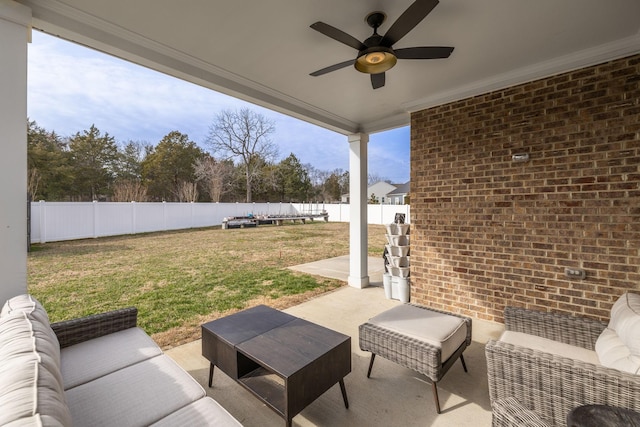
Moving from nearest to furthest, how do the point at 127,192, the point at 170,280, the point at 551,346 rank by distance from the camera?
the point at 551,346
the point at 170,280
the point at 127,192

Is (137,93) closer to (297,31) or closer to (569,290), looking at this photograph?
(297,31)

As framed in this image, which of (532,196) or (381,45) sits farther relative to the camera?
(532,196)

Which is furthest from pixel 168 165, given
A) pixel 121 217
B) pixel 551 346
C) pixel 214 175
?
pixel 551 346

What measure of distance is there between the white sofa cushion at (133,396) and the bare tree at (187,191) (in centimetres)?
2009

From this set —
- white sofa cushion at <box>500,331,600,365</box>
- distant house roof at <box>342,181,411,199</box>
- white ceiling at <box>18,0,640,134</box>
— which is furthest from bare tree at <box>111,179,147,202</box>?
distant house roof at <box>342,181,411,199</box>

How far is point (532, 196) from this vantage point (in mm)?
3203

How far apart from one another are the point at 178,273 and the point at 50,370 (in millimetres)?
5192

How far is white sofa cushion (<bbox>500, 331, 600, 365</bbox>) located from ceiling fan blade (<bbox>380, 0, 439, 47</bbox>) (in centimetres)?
235

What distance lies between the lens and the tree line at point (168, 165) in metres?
16.4

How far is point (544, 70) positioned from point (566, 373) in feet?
10.0

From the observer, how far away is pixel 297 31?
2.40 meters

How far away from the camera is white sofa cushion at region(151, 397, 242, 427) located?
4.32 feet

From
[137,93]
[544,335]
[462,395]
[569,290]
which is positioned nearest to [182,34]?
[462,395]

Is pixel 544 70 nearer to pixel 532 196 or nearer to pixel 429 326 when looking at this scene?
pixel 532 196
